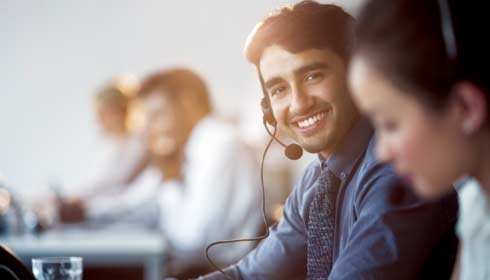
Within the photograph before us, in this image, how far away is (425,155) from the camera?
2.46 feet

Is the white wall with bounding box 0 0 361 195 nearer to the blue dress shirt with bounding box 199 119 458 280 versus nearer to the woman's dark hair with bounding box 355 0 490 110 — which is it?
the blue dress shirt with bounding box 199 119 458 280

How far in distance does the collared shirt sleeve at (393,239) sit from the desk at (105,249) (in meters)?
1.72

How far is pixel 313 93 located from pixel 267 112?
118 mm

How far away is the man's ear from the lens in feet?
2.47

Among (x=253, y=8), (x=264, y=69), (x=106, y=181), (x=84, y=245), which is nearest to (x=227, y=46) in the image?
(x=253, y=8)

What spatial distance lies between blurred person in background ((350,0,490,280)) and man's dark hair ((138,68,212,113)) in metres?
2.51

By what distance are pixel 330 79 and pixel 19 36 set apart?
17.4 ft

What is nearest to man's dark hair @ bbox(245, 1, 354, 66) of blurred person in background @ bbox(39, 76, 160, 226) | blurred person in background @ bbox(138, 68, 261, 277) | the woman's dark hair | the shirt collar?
the shirt collar

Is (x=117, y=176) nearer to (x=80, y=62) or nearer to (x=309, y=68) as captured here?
(x=80, y=62)

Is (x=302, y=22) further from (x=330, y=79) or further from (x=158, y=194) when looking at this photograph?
(x=158, y=194)

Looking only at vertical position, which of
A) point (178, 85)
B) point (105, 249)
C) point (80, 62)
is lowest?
point (105, 249)

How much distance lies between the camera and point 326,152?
1.22 m

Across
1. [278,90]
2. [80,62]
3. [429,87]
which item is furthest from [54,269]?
[80,62]

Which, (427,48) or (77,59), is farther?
(77,59)
